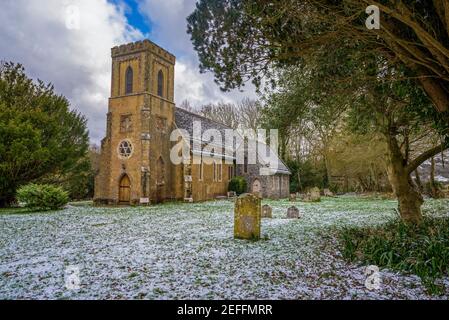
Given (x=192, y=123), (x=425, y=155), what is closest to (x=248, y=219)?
(x=425, y=155)

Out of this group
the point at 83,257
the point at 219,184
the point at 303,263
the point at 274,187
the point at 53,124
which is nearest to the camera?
the point at 303,263

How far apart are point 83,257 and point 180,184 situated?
1761cm

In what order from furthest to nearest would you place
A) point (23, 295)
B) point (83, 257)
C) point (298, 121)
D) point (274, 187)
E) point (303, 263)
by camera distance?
point (274, 187) → point (298, 121) → point (83, 257) → point (303, 263) → point (23, 295)

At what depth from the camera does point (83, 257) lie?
6.45m

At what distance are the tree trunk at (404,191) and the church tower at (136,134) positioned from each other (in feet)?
55.1

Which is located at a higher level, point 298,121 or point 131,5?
point 131,5

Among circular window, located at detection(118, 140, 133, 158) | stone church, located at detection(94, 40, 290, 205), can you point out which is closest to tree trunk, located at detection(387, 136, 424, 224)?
stone church, located at detection(94, 40, 290, 205)

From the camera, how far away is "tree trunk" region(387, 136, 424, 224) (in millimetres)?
8578

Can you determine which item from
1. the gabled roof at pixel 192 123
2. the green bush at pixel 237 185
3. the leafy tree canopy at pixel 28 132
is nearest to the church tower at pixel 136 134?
the gabled roof at pixel 192 123

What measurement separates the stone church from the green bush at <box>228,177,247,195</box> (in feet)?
14.9

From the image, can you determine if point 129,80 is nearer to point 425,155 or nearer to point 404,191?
point 404,191

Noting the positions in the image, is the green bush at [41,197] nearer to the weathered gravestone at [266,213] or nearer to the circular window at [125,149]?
the circular window at [125,149]
